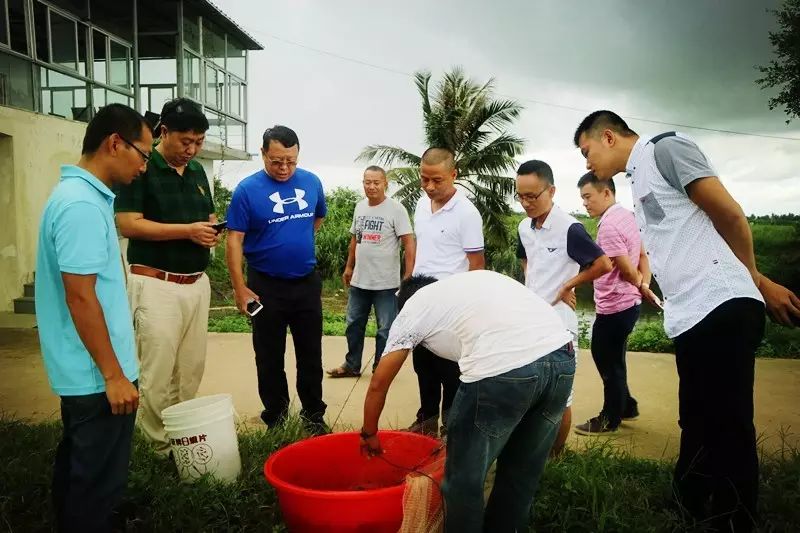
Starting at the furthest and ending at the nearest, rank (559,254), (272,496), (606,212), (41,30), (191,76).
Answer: (191,76), (41,30), (606,212), (559,254), (272,496)

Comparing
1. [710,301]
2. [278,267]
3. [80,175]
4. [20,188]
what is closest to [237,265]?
[278,267]

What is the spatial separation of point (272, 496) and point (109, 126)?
1844 mm

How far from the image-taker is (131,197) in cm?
320

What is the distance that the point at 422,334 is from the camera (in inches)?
87.2

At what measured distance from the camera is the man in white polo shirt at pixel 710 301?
7.45 feet

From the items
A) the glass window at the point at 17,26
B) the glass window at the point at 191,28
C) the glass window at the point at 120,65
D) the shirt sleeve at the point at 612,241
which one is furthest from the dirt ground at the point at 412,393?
the glass window at the point at 191,28

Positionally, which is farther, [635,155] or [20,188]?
[20,188]

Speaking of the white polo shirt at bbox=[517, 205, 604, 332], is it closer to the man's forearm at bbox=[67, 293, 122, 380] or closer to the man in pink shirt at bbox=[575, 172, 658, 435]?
the man in pink shirt at bbox=[575, 172, 658, 435]

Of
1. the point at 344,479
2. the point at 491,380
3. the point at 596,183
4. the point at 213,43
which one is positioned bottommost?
the point at 344,479

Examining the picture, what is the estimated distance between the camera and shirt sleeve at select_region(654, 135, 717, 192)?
7.39 ft

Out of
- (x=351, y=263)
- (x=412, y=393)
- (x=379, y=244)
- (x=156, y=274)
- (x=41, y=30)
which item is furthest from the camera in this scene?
(x=41, y=30)

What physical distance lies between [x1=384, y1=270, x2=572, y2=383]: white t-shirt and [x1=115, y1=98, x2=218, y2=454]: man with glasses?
1.54 metres

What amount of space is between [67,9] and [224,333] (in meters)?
7.52

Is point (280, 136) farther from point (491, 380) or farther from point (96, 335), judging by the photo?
point (491, 380)
